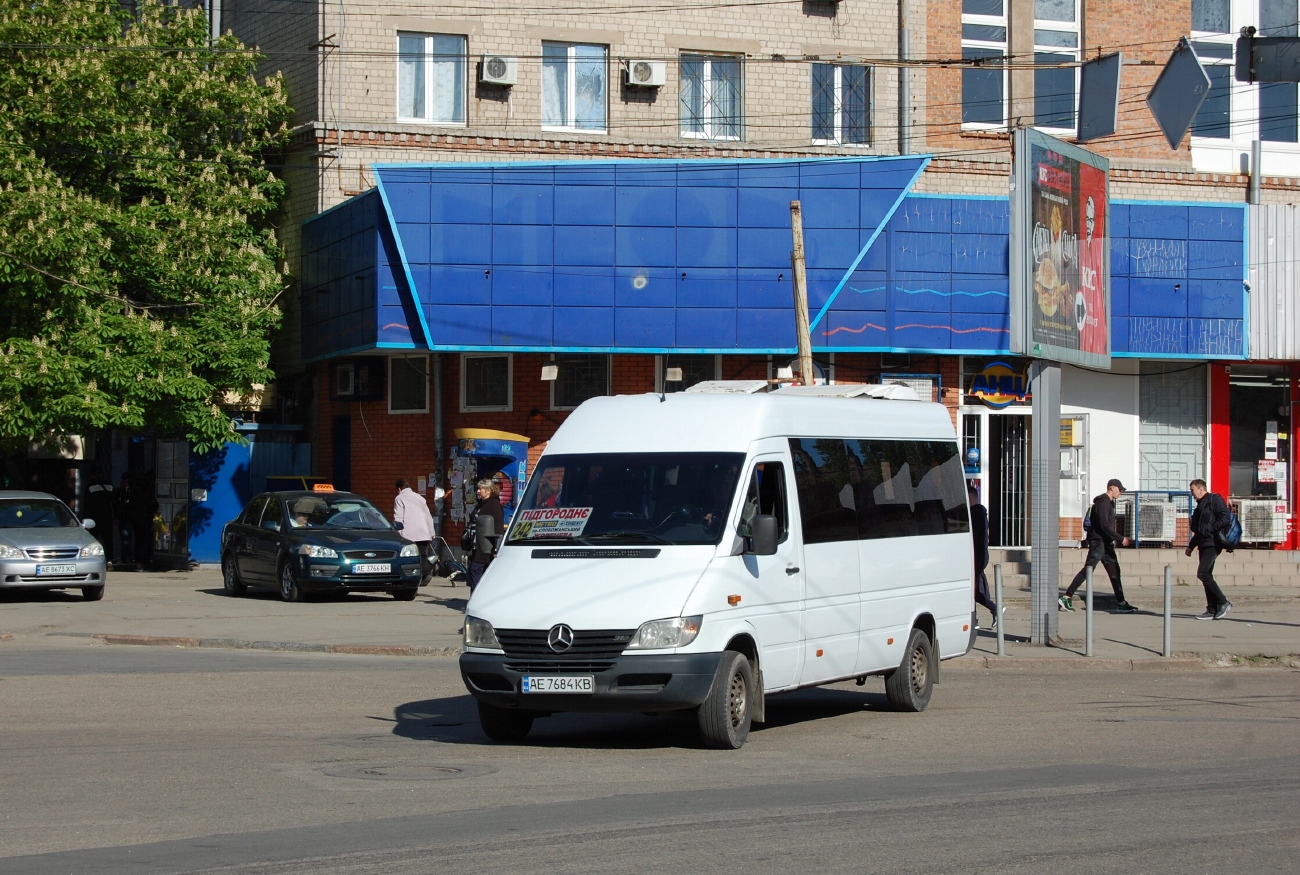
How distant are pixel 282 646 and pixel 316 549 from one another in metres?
5.14

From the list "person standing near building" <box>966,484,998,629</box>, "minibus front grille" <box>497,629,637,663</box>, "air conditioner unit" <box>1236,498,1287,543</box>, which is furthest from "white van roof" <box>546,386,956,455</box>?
"air conditioner unit" <box>1236,498,1287,543</box>

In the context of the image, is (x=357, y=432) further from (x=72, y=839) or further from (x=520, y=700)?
(x=72, y=839)

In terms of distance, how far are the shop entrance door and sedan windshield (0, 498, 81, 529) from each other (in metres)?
14.8

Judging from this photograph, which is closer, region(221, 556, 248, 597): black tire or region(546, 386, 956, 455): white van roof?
region(546, 386, 956, 455): white van roof

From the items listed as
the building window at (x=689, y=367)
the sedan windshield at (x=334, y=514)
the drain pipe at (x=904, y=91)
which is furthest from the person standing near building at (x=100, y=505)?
the drain pipe at (x=904, y=91)

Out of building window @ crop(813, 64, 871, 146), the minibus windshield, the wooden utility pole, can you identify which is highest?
building window @ crop(813, 64, 871, 146)

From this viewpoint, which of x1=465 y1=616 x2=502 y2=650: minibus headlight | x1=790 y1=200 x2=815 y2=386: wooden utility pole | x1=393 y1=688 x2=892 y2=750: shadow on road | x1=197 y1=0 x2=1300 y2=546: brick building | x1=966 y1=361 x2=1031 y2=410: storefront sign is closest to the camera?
x1=465 y1=616 x2=502 y2=650: minibus headlight

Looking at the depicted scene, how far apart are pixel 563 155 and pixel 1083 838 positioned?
22527 mm

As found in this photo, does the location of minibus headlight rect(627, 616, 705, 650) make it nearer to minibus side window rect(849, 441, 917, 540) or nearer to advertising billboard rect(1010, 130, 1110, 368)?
minibus side window rect(849, 441, 917, 540)

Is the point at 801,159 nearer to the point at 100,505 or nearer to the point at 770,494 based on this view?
the point at 100,505

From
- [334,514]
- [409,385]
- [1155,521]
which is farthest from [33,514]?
[1155,521]

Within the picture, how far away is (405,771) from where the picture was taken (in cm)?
955

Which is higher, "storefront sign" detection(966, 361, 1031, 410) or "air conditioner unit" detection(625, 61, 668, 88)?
"air conditioner unit" detection(625, 61, 668, 88)

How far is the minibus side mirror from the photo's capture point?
417 inches
